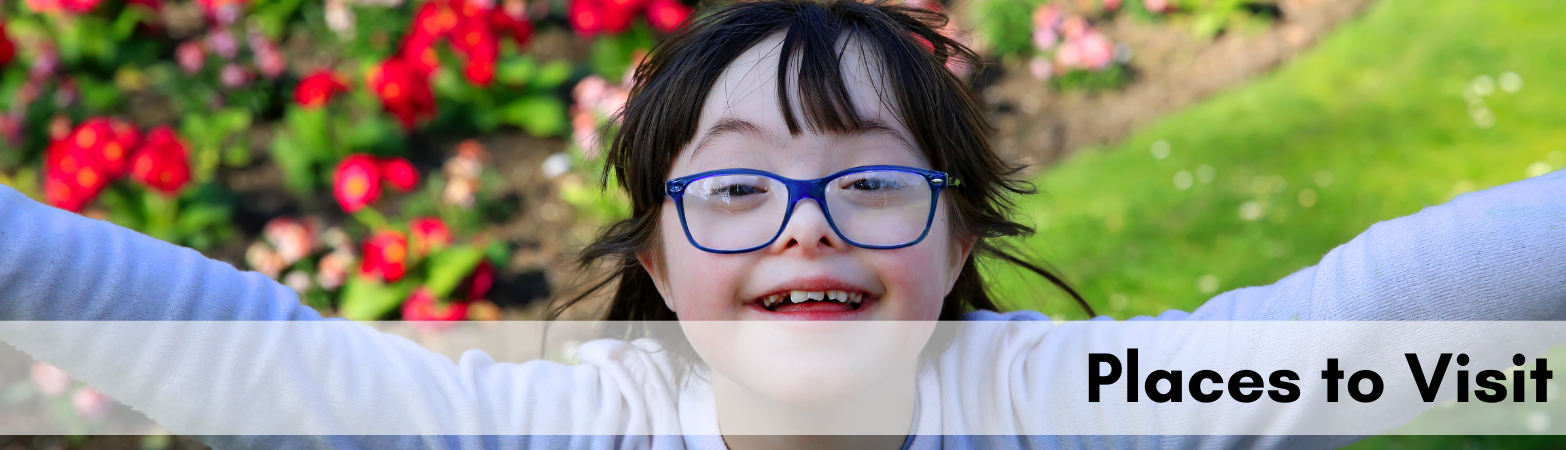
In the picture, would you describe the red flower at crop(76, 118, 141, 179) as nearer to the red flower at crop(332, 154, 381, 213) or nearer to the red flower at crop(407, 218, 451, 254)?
the red flower at crop(332, 154, 381, 213)

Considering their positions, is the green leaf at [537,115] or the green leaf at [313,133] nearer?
the green leaf at [313,133]

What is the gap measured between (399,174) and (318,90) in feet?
1.80

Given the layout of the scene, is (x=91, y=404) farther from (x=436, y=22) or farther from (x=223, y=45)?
(x=223, y=45)

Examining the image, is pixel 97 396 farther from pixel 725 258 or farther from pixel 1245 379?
pixel 1245 379

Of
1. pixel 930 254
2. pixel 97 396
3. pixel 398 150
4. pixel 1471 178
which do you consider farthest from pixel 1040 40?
pixel 97 396

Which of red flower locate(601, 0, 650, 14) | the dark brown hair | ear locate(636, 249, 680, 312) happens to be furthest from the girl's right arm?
red flower locate(601, 0, 650, 14)

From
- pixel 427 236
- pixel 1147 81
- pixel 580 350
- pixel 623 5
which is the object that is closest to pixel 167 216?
pixel 427 236

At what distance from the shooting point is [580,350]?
173 cm

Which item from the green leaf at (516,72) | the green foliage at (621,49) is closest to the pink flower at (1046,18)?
the green foliage at (621,49)

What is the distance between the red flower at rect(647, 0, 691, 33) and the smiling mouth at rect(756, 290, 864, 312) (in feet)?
9.38

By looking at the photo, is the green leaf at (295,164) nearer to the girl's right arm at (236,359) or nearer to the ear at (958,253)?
the girl's right arm at (236,359)

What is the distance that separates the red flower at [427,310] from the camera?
9.96 feet

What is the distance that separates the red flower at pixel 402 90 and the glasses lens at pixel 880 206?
282 cm

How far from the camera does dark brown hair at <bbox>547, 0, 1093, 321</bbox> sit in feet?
4.56
